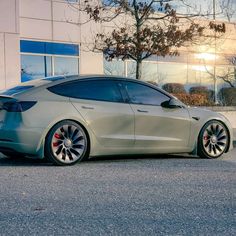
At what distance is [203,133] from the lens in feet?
29.9

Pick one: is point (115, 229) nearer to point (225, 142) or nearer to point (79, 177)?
point (79, 177)

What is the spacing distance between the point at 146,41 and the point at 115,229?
12.7 m

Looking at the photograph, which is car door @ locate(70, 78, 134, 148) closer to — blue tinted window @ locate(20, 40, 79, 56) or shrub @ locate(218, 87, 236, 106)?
shrub @ locate(218, 87, 236, 106)

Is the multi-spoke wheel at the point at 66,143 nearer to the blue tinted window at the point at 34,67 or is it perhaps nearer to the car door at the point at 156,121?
the car door at the point at 156,121

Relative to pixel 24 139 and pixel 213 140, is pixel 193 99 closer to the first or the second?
pixel 213 140

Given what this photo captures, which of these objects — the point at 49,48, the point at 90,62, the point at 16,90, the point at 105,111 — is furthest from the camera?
the point at 90,62

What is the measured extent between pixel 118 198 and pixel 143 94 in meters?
3.42

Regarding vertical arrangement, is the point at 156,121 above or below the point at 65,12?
below

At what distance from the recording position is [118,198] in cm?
565

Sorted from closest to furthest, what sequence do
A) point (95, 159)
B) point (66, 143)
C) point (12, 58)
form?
point (66, 143) → point (95, 159) → point (12, 58)

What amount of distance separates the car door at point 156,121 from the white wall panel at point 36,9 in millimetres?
14902

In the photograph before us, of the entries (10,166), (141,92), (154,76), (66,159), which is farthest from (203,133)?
(154,76)

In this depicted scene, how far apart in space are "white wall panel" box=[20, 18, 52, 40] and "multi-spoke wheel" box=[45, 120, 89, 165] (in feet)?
50.2

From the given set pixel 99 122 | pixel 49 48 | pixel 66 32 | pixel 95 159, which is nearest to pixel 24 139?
Result: pixel 99 122
